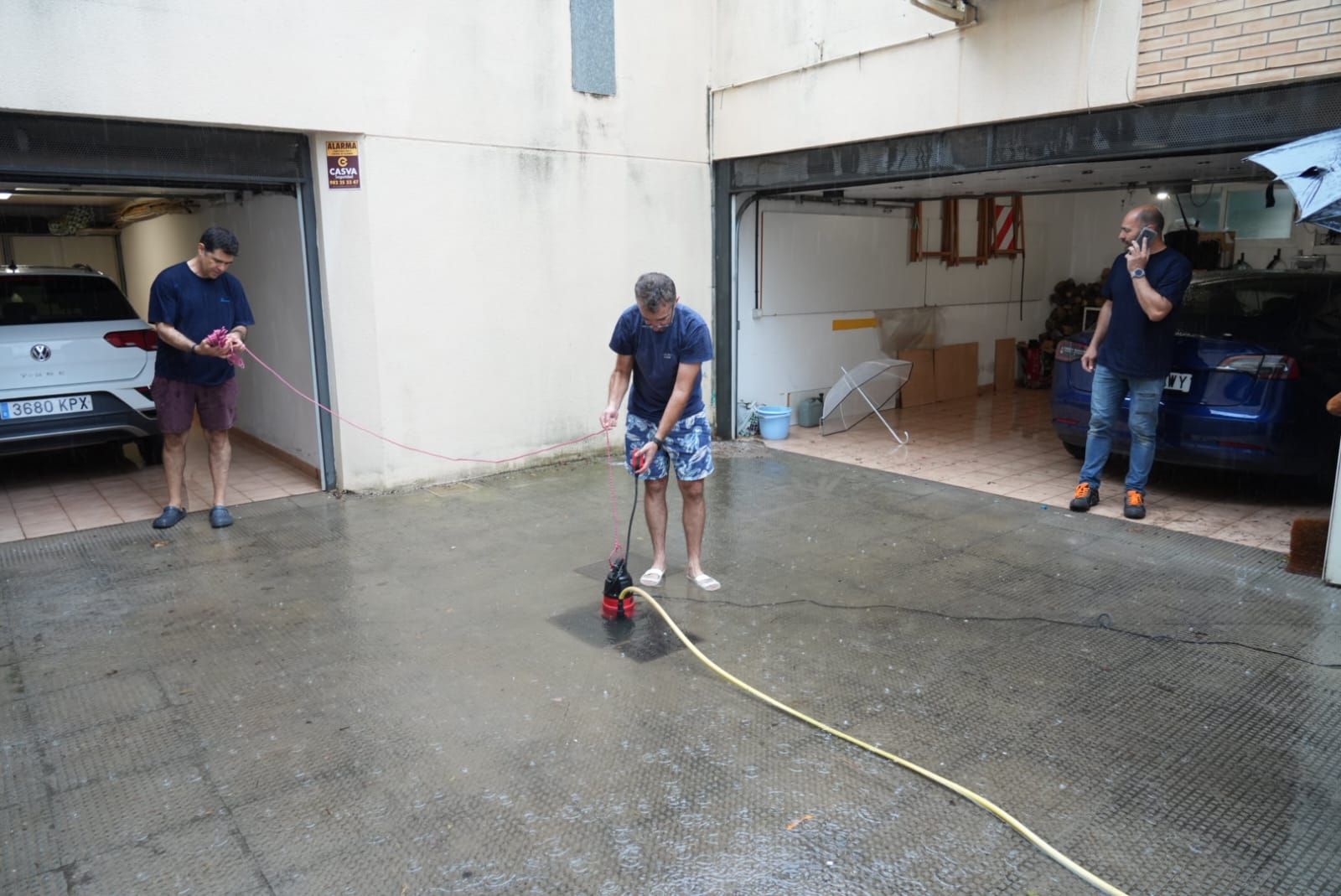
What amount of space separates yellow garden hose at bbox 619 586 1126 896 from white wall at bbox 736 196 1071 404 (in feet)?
16.0

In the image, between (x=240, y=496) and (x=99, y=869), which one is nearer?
(x=99, y=869)

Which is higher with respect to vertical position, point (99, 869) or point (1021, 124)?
point (1021, 124)

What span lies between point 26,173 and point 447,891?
5076 mm

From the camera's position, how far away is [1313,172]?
4.09m

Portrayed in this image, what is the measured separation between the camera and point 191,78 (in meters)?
5.47

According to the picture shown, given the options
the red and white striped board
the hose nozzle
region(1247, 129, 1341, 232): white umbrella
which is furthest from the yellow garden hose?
the red and white striped board

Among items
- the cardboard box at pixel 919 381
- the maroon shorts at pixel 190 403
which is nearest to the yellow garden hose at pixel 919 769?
the maroon shorts at pixel 190 403

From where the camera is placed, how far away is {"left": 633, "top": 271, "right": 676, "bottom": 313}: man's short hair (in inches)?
163

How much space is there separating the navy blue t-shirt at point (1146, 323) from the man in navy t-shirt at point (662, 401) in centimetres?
303

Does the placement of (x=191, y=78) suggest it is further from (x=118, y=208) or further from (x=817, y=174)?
(x=118, y=208)

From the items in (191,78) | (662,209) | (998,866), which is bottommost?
(998,866)

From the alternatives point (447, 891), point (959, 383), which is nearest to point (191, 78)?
point (447, 891)

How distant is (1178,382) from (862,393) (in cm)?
293

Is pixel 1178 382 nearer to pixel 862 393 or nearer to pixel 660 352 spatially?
pixel 862 393
